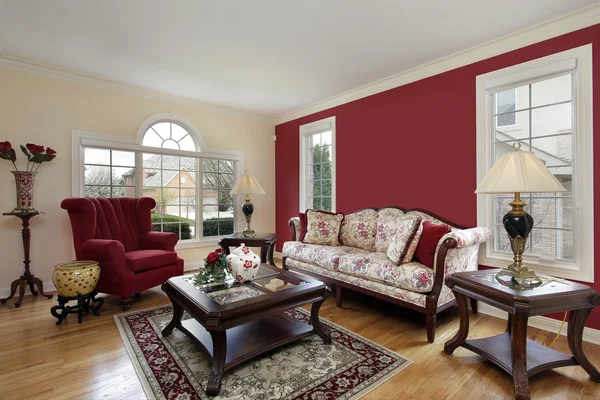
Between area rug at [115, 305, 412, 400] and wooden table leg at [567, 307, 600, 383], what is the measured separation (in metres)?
1.01

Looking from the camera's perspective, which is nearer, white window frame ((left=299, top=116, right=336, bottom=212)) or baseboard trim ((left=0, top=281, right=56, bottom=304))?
baseboard trim ((left=0, top=281, right=56, bottom=304))

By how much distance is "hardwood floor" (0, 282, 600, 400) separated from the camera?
1.73 m

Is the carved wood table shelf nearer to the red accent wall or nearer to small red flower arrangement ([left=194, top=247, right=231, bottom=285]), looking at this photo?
the red accent wall

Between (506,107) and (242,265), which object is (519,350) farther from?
(506,107)

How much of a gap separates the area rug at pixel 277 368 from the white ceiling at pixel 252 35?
104 inches

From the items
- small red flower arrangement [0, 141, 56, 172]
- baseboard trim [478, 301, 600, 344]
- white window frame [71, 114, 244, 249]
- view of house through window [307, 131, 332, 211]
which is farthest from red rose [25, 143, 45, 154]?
baseboard trim [478, 301, 600, 344]

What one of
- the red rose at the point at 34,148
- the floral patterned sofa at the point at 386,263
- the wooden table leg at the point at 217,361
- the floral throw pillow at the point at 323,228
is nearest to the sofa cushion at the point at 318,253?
the floral patterned sofa at the point at 386,263

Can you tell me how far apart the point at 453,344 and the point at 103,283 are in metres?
3.23

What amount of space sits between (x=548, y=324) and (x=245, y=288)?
103 inches

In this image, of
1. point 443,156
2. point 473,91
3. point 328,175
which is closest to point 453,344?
point 443,156

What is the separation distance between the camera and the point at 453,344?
84.0 inches

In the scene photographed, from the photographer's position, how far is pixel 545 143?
2.66 m

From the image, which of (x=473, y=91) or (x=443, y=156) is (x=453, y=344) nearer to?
(x=443, y=156)

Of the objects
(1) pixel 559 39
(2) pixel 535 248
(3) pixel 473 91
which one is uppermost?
(1) pixel 559 39
